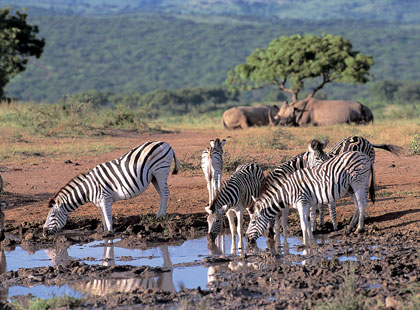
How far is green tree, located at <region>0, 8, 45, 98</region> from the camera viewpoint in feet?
121

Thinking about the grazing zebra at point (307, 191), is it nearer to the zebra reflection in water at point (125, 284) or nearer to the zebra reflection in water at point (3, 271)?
the zebra reflection in water at point (125, 284)

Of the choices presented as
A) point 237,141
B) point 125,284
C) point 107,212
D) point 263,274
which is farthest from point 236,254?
point 237,141

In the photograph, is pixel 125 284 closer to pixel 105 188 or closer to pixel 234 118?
pixel 105 188

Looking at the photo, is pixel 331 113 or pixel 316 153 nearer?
pixel 316 153

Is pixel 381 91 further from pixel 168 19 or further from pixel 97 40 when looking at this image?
pixel 168 19

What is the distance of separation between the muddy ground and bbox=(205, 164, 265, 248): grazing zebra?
2.32 feet

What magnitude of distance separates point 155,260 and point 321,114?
19.0m

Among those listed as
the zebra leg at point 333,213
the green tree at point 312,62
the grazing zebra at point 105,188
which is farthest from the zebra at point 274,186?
the green tree at point 312,62

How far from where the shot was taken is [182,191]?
45.4 ft

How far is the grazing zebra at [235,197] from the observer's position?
9648 mm

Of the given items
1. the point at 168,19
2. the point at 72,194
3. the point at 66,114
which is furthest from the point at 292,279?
the point at 168,19

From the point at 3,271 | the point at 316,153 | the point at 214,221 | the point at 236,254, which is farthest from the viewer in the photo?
the point at 316,153

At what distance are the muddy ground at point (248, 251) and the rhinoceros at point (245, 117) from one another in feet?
33.8

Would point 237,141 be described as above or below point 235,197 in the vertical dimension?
below
